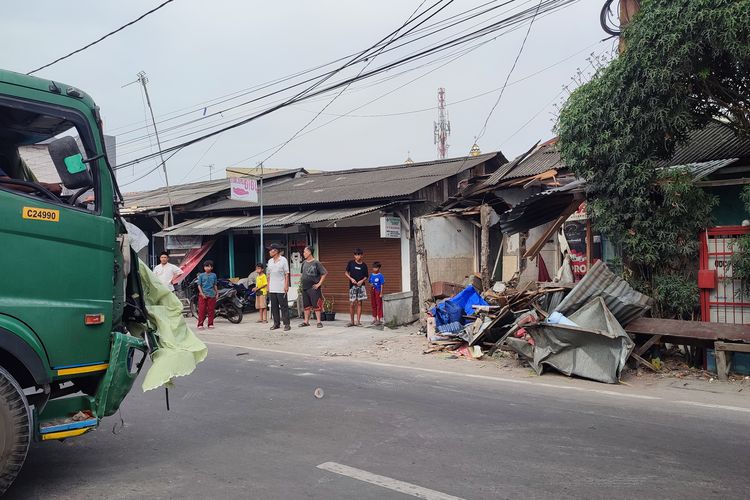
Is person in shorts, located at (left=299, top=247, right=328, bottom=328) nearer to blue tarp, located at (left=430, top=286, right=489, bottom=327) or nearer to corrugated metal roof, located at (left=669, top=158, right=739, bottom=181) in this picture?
blue tarp, located at (left=430, top=286, right=489, bottom=327)

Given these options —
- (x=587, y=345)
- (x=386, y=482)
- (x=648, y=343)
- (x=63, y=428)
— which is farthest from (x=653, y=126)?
(x=63, y=428)

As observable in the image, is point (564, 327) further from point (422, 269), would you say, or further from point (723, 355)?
point (422, 269)

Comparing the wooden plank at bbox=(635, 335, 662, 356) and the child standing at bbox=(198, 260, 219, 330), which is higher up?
the child standing at bbox=(198, 260, 219, 330)

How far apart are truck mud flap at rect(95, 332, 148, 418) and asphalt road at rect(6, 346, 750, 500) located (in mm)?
553

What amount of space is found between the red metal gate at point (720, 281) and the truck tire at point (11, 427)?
330 inches

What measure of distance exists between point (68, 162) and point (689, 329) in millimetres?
7763

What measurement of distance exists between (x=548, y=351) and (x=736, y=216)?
385 cm

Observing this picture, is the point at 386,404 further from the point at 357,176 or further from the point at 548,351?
the point at 357,176

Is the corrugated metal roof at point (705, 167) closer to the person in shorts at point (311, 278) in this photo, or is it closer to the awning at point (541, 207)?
the awning at point (541, 207)

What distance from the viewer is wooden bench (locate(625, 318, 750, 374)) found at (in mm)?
7770

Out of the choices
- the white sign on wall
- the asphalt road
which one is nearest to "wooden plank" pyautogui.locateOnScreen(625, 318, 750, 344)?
the asphalt road

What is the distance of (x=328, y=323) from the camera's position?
14.4 metres

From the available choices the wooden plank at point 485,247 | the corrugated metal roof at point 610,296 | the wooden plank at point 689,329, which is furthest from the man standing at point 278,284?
the wooden plank at point 689,329

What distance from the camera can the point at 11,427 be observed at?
12.1 feet
